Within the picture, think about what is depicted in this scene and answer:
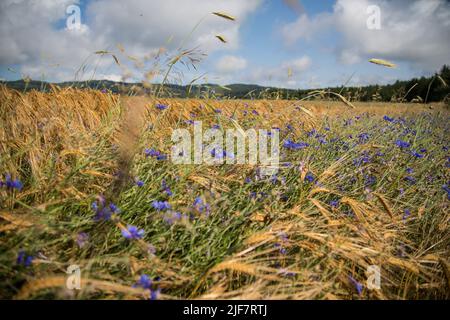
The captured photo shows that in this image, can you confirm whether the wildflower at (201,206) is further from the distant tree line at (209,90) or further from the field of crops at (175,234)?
the distant tree line at (209,90)

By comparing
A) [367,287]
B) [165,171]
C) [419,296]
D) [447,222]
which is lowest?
[419,296]

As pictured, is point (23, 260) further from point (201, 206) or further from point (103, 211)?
point (201, 206)

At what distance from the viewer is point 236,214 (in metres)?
1.58

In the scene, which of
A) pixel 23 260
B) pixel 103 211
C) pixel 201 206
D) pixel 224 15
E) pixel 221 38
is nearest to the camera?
pixel 23 260

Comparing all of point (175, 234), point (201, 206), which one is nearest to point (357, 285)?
point (201, 206)

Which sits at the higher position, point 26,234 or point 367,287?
point 26,234

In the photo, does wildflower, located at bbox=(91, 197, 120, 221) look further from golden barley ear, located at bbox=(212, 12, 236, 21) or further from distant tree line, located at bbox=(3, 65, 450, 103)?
golden barley ear, located at bbox=(212, 12, 236, 21)

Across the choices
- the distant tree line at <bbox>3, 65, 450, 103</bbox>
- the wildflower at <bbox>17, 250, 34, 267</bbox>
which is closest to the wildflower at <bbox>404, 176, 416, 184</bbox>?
the distant tree line at <bbox>3, 65, 450, 103</bbox>

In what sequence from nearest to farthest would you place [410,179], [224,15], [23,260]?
[23,260]
[224,15]
[410,179]

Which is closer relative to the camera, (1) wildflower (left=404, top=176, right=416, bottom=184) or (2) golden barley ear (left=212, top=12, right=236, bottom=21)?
(2) golden barley ear (left=212, top=12, right=236, bottom=21)

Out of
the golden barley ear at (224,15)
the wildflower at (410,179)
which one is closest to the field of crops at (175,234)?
the wildflower at (410,179)
